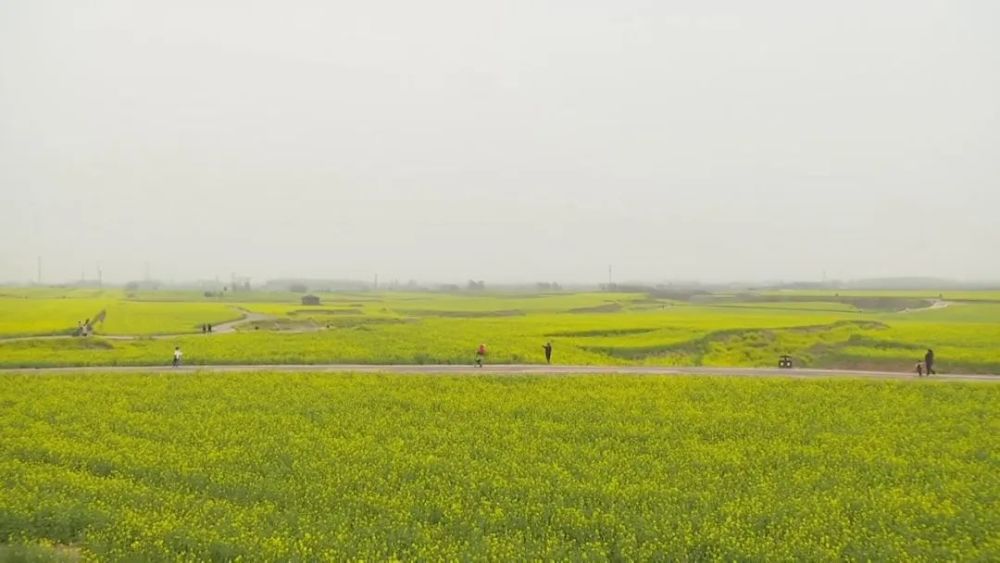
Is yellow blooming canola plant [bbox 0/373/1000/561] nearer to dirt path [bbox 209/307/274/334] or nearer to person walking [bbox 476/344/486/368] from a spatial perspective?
person walking [bbox 476/344/486/368]

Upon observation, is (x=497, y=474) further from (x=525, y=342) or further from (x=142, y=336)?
(x=142, y=336)

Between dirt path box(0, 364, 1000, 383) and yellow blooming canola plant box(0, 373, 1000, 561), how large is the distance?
6022mm

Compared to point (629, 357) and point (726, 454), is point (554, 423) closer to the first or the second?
point (726, 454)

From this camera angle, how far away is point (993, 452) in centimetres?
2062

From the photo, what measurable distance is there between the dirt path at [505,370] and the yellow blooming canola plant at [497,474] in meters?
6.02

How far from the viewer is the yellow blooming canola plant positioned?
13703 millimetres

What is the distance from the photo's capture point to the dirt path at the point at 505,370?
117ft

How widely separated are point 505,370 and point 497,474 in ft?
62.5

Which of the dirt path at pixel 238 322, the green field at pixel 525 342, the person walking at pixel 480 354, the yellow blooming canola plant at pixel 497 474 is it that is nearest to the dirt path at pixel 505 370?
the person walking at pixel 480 354

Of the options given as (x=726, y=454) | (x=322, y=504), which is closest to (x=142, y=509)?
(x=322, y=504)

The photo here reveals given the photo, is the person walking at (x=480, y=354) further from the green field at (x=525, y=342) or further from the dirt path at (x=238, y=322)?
the dirt path at (x=238, y=322)

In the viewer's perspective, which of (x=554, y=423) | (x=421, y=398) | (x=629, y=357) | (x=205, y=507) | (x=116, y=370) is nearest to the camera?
(x=205, y=507)

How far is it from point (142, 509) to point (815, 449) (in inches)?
797

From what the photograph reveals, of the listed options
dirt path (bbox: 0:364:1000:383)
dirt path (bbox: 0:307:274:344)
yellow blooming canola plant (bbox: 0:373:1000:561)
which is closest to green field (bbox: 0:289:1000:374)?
dirt path (bbox: 0:307:274:344)
